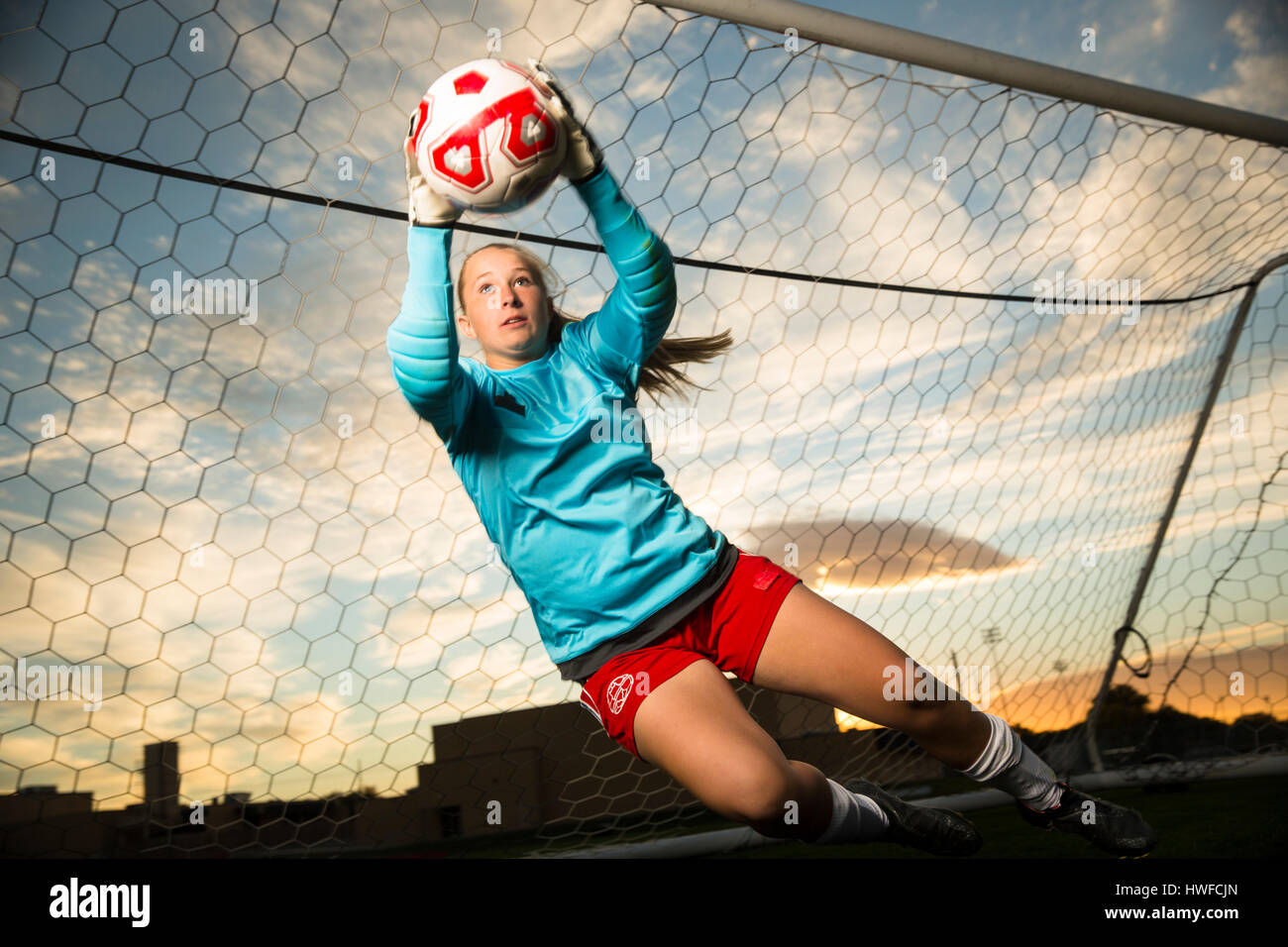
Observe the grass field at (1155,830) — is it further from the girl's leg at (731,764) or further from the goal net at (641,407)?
the girl's leg at (731,764)

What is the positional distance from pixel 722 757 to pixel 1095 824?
0.94 meters

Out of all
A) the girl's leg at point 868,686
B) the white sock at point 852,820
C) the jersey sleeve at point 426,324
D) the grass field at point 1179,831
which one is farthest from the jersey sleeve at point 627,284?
the grass field at point 1179,831

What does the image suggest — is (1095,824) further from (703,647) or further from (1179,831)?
(1179,831)

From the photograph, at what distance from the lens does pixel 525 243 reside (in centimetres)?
226

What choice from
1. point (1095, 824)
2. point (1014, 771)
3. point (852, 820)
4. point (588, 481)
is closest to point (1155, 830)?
point (1095, 824)

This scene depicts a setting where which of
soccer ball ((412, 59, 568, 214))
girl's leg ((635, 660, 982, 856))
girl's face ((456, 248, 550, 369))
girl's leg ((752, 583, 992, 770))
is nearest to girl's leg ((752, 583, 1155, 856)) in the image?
girl's leg ((752, 583, 992, 770))

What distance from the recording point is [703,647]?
1585mm

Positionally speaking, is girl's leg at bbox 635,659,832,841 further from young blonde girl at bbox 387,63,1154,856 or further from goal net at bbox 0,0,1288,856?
goal net at bbox 0,0,1288,856

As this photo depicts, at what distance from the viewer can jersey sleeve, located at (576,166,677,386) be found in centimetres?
151

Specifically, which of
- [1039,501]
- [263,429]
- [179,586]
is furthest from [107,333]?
[1039,501]

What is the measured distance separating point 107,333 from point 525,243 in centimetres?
100

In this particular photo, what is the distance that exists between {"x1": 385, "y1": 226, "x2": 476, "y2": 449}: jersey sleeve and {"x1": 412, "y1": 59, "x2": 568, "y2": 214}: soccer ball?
0.09 meters

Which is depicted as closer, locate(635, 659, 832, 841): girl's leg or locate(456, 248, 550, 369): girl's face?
locate(635, 659, 832, 841): girl's leg
